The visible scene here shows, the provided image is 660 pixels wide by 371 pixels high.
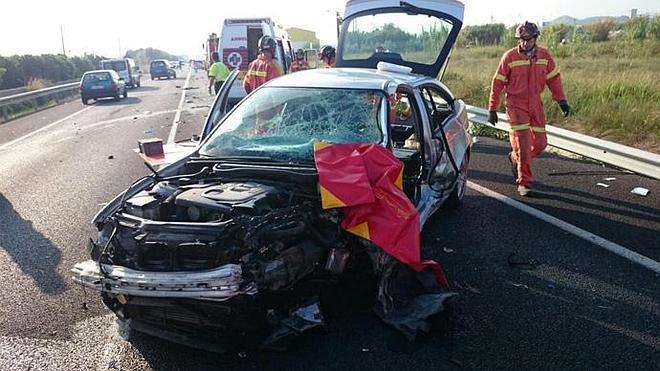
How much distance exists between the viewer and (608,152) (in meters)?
7.69

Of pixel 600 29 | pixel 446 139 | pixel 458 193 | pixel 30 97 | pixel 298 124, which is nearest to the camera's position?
pixel 298 124

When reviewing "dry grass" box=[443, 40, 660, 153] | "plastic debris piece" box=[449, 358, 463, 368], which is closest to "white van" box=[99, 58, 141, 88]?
"dry grass" box=[443, 40, 660, 153]

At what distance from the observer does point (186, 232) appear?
3115mm

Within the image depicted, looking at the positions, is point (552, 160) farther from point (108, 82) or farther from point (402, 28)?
point (108, 82)

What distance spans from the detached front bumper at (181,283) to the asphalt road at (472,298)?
0.47m

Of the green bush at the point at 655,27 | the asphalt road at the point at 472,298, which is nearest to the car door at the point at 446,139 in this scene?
the asphalt road at the point at 472,298

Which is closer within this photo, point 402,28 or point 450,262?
point 450,262

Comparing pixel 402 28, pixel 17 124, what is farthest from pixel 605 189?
pixel 17 124

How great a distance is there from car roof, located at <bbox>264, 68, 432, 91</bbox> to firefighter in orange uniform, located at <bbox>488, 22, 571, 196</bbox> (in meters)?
1.65

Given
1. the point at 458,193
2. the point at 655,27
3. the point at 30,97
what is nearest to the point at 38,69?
the point at 30,97

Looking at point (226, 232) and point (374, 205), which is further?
point (374, 205)

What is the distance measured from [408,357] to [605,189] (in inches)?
180

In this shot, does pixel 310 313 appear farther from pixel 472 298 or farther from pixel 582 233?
pixel 582 233

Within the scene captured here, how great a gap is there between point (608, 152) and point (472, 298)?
4.77 meters
